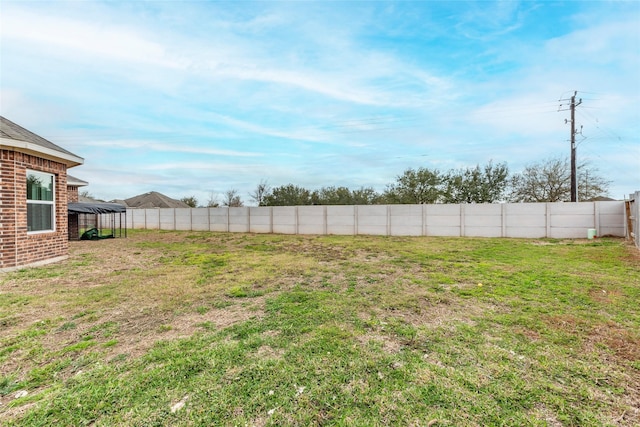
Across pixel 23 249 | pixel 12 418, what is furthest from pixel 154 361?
pixel 23 249

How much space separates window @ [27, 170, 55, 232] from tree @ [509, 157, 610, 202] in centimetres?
2466

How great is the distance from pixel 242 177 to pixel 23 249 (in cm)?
2694

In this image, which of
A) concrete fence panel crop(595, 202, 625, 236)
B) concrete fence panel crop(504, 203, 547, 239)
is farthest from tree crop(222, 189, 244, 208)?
concrete fence panel crop(595, 202, 625, 236)

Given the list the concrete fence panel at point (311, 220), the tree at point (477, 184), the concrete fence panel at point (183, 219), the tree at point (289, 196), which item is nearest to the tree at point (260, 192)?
the tree at point (289, 196)

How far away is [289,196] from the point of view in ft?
103

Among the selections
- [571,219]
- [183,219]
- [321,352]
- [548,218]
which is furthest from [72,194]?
[571,219]

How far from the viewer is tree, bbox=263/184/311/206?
101 feet

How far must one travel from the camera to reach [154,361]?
231 cm

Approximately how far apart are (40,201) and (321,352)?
8187 millimetres

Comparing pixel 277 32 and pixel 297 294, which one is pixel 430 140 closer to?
pixel 277 32

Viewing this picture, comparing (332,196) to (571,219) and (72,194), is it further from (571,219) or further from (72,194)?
(72,194)

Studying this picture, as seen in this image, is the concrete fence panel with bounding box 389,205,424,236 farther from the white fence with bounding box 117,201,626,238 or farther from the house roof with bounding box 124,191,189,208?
the house roof with bounding box 124,191,189,208

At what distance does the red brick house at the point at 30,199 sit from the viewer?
18.7 ft

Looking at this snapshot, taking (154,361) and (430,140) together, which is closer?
(154,361)
